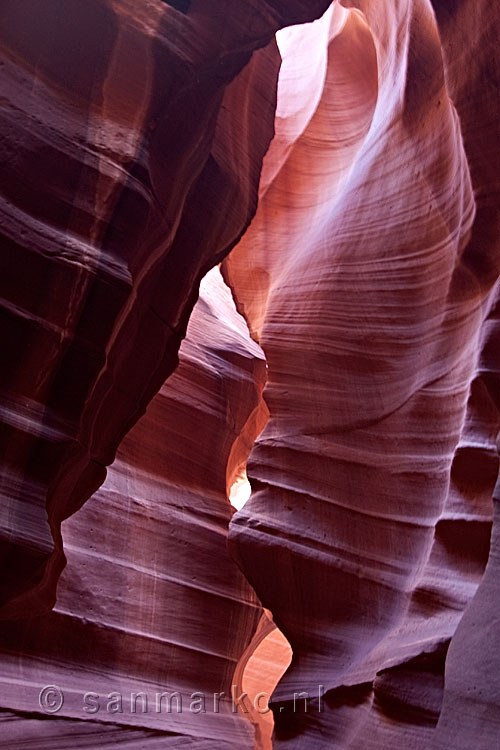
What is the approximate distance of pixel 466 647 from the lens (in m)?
2.98

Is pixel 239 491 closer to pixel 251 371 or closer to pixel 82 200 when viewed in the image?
pixel 251 371

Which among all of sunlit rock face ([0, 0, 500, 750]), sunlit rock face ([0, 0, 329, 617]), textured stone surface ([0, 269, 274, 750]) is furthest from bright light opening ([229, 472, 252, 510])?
sunlit rock face ([0, 0, 329, 617])

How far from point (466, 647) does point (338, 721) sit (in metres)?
2.16

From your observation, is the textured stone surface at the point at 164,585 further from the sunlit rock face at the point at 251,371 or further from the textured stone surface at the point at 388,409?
the textured stone surface at the point at 388,409

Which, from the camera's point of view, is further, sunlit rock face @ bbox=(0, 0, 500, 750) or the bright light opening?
the bright light opening

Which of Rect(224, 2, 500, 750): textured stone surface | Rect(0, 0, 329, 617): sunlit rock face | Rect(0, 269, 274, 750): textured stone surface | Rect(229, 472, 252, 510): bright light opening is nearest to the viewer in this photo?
Rect(0, 0, 329, 617): sunlit rock face

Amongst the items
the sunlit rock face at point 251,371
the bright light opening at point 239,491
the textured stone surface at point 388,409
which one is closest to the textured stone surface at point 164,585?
the sunlit rock face at point 251,371

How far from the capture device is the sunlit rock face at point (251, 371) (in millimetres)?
3750

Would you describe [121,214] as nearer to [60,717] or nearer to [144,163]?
[144,163]

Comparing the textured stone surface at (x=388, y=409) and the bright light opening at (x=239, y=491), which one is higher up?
the textured stone surface at (x=388, y=409)

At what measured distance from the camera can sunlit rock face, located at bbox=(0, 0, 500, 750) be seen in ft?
12.3

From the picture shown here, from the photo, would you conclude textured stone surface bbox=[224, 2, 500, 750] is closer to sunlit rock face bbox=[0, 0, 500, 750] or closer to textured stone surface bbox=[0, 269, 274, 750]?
sunlit rock face bbox=[0, 0, 500, 750]

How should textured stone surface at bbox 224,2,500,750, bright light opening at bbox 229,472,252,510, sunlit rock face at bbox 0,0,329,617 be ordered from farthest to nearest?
bright light opening at bbox 229,472,252,510 → textured stone surface at bbox 224,2,500,750 → sunlit rock face at bbox 0,0,329,617

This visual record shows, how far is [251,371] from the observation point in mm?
8086
